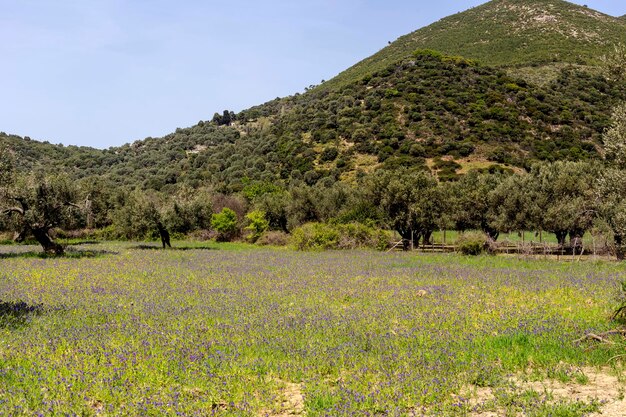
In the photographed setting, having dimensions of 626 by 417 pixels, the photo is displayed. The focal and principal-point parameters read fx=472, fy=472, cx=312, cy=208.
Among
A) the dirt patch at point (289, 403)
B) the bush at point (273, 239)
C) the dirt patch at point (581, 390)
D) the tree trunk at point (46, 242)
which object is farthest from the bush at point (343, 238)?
the dirt patch at point (289, 403)

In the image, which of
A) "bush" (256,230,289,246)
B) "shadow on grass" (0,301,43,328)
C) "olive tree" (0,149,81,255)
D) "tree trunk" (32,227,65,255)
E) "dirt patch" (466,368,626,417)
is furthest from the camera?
"bush" (256,230,289,246)

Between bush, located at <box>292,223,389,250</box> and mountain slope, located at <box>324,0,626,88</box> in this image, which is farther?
mountain slope, located at <box>324,0,626,88</box>

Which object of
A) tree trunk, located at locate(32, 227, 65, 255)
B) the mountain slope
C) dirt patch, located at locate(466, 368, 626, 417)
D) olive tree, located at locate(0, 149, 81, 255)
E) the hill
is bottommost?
dirt patch, located at locate(466, 368, 626, 417)

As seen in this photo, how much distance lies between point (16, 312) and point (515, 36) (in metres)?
141

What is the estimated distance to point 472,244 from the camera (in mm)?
36281

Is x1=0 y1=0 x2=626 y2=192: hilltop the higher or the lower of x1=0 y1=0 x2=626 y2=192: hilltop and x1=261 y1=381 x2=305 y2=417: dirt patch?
the higher

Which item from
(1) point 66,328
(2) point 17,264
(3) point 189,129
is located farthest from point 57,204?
(3) point 189,129

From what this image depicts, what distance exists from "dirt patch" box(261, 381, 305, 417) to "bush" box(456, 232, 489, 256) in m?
30.6

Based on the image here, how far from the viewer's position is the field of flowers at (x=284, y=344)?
7.15 meters

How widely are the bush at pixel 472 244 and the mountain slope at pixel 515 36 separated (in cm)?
9085

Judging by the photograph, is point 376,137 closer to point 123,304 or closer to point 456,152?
point 456,152

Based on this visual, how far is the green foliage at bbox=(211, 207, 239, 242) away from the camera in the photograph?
5953cm

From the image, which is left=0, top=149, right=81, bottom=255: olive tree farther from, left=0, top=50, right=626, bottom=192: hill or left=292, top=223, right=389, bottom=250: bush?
left=0, top=50, right=626, bottom=192: hill

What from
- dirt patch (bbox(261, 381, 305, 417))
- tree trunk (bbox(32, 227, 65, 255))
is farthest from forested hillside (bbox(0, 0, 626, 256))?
dirt patch (bbox(261, 381, 305, 417))
